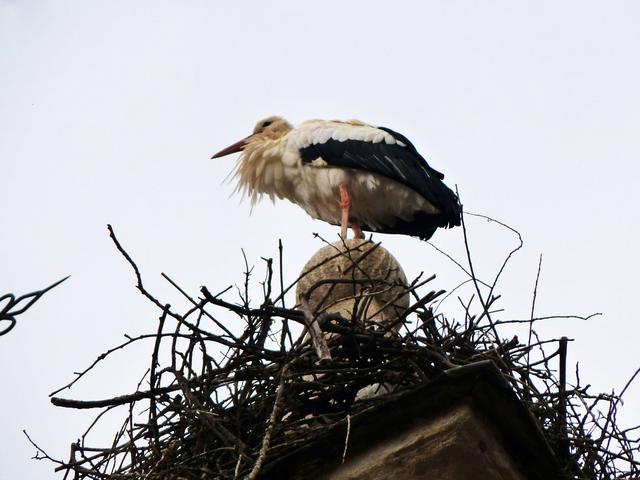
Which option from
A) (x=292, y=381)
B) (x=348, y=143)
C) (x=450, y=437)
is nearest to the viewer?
(x=450, y=437)

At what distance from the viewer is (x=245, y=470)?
11.5 ft

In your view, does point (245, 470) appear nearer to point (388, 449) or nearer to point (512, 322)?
point (388, 449)

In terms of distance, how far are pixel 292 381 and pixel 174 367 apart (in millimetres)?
417

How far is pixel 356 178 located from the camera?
23.3ft

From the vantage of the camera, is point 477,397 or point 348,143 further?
→ point 348,143

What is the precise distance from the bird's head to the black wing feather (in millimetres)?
677

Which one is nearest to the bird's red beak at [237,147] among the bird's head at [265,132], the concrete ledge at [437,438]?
the bird's head at [265,132]

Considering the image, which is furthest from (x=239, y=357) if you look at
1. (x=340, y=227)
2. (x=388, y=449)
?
(x=340, y=227)

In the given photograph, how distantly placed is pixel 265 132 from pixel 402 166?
1.20 m

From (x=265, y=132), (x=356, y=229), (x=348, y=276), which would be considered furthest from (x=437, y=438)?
(x=265, y=132)

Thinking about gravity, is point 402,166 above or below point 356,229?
above

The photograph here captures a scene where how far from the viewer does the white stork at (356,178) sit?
7.06 metres

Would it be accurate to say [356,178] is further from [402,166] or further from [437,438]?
[437,438]

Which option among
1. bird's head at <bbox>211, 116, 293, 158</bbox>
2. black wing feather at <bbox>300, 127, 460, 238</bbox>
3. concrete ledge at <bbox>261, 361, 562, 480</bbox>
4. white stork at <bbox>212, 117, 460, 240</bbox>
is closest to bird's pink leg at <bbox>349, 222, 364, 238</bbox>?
white stork at <bbox>212, 117, 460, 240</bbox>
